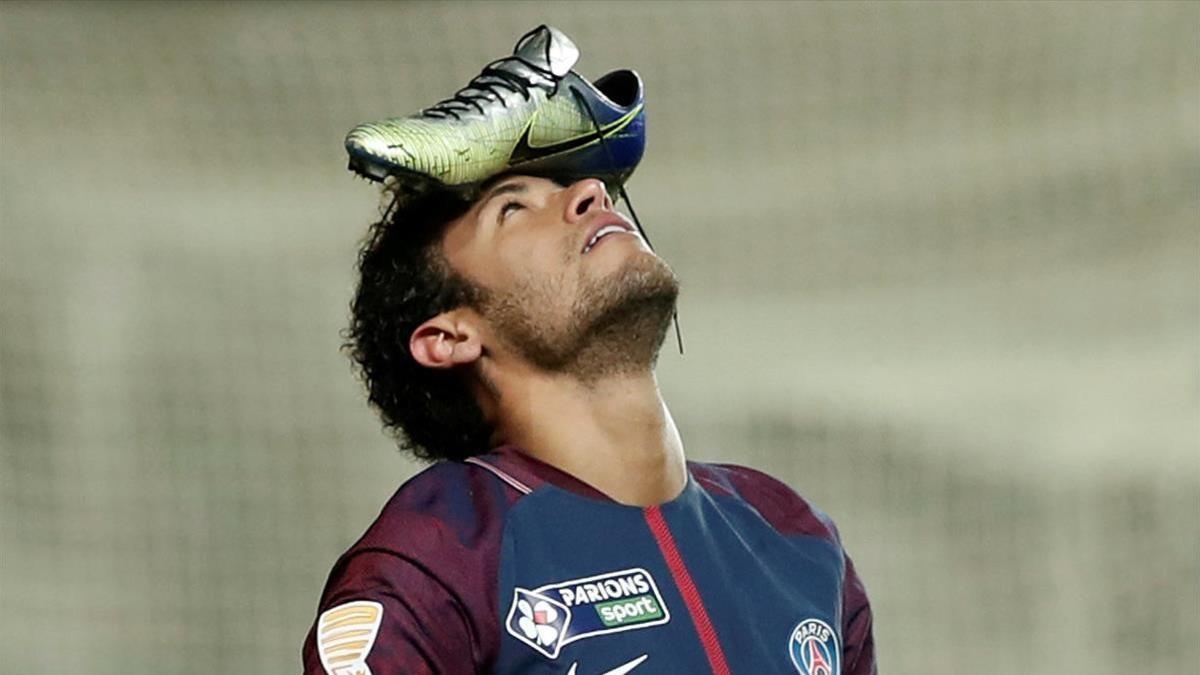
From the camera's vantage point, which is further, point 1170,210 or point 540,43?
point 1170,210

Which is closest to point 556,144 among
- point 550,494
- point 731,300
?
point 550,494

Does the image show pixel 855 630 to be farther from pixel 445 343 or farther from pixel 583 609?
pixel 445 343

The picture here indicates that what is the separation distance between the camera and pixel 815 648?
1514mm

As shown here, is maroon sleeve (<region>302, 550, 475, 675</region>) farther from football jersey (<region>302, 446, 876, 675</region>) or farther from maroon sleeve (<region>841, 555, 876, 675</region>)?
maroon sleeve (<region>841, 555, 876, 675</region>)

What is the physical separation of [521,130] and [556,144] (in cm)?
4

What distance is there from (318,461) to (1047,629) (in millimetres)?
991

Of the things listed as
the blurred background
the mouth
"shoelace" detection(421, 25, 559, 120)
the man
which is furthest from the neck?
the blurred background

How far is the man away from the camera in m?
1.38

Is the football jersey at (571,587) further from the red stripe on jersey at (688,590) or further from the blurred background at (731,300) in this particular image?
the blurred background at (731,300)

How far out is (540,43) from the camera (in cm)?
165

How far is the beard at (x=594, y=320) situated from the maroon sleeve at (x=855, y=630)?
253mm

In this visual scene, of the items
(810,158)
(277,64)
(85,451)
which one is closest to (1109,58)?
(810,158)

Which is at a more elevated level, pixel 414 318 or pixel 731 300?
pixel 414 318

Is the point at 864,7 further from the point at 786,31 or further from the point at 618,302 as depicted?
the point at 618,302
